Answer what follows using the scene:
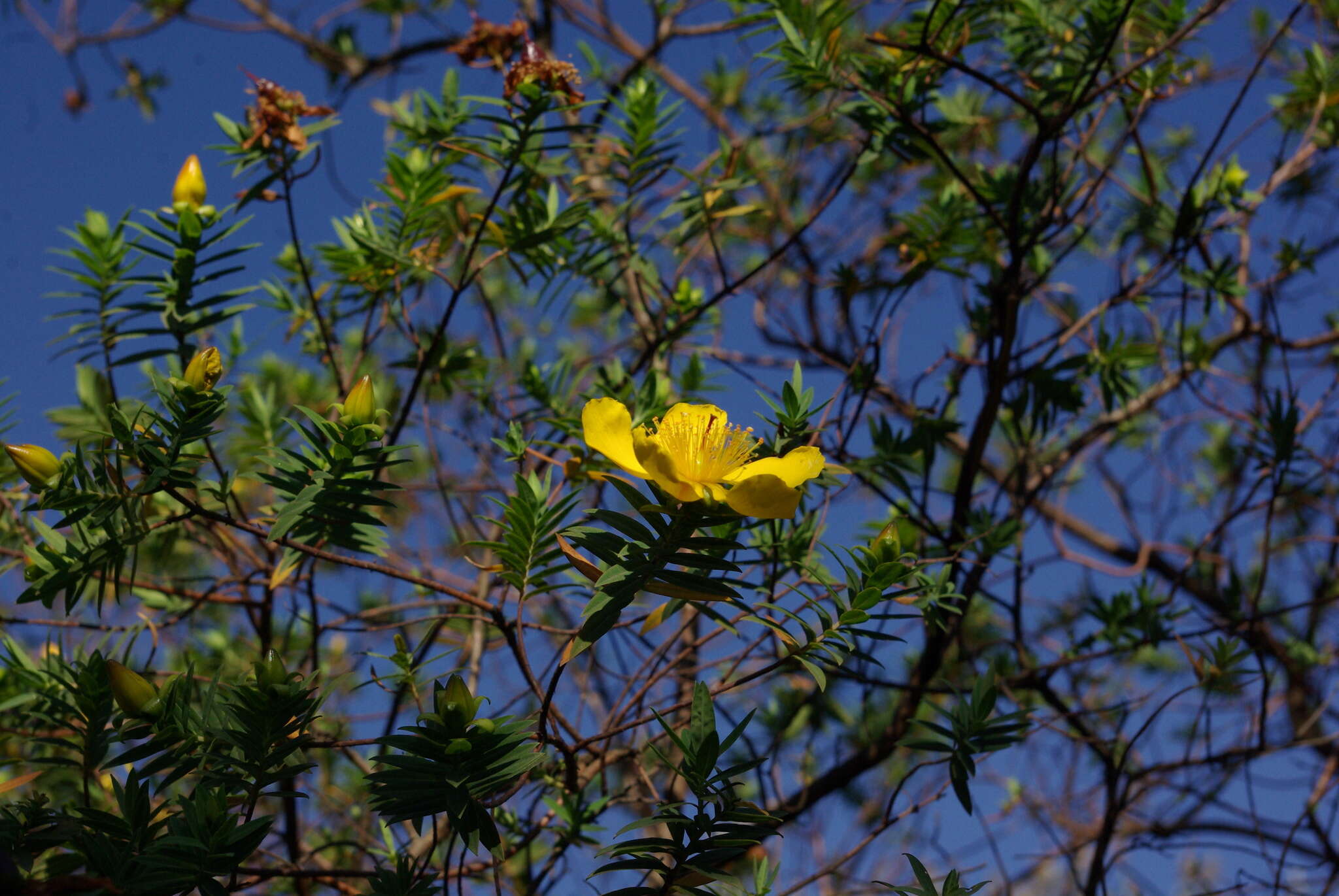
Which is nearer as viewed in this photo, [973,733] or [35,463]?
[35,463]

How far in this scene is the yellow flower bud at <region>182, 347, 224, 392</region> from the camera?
0.95 meters

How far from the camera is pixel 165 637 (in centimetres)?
247

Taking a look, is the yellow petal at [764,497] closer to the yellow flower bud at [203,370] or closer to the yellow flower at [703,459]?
the yellow flower at [703,459]

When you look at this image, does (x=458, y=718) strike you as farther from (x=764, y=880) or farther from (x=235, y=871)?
(x=764, y=880)

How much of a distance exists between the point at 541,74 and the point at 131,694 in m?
0.86

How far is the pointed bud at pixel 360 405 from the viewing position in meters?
0.94

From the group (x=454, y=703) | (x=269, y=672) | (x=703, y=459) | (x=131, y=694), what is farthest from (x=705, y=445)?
(x=131, y=694)

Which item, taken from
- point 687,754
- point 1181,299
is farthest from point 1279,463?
point 687,754

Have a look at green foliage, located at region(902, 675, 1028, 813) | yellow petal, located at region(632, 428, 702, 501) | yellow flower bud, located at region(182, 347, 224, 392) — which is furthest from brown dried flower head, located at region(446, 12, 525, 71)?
green foliage, located at region(902, 675, 1028, 813)

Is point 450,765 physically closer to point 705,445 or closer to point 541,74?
point 705,445

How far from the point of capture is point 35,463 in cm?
97

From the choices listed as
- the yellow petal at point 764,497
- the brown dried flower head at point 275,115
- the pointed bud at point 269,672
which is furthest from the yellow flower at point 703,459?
the brown dried flower head at point 275,115

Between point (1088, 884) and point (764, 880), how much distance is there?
0.80 m

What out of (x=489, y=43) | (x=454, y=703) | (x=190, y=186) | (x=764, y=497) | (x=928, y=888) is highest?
(x=489, y=43)
